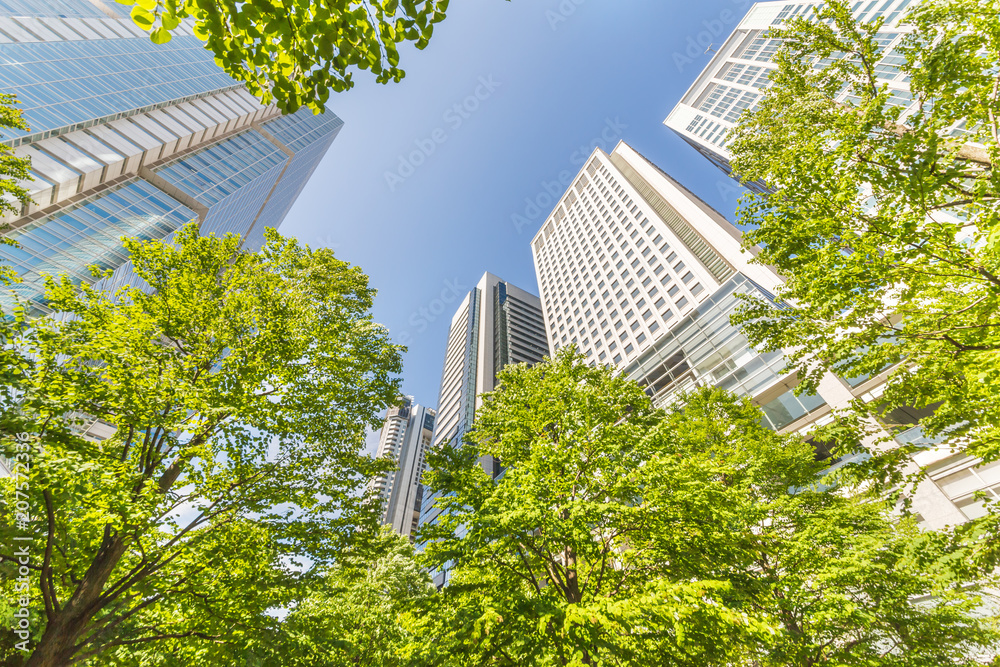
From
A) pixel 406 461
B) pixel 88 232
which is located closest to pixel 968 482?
pixel 88 232

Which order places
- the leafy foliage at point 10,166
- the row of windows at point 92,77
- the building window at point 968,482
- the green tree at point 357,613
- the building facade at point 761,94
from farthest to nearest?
the row of windows at point 92,77 → the building facade at point 761,94 → the building window at point 968,482 → the leafy foliage at point 10,166 → the green tree at point 357,613

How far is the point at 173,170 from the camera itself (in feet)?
135

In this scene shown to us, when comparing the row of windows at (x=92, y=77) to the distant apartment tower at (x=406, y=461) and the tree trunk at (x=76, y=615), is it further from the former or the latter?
the distant apartment tower at (x=406, y=461)

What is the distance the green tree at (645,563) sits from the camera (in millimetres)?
5727

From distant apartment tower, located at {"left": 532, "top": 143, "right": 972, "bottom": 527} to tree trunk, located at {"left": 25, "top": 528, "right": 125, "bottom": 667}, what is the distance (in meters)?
14.4

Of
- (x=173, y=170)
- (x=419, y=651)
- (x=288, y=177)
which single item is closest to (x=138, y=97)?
(x=173, y=170)

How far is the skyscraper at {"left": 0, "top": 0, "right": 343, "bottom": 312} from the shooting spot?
90.6 feet

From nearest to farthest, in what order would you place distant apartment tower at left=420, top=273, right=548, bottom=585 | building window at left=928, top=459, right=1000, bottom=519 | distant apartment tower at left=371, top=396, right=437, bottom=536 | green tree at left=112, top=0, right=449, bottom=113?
1. green tree at left=112, top=0, right=449, bottom=113
2. building window at left=928, top=459, right=1000, bottom=519
3. distant apartment tower at left=420, top=273, right=548, bottom=585
4. distant apartment tower at left=371, top=396, right=437, bottom=536

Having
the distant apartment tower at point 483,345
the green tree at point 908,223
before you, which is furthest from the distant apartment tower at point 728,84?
the green tree at point 908,223

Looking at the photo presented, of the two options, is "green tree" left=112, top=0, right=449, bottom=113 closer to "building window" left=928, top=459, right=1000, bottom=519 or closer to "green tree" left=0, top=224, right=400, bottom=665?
"green tree" left=0, top=224, right=400, bottom=665

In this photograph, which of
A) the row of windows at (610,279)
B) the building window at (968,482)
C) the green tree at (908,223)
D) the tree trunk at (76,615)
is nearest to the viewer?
the tree trunk at (76,615)

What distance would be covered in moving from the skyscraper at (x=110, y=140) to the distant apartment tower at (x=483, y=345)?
151ft

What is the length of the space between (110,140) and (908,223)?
2114 inches

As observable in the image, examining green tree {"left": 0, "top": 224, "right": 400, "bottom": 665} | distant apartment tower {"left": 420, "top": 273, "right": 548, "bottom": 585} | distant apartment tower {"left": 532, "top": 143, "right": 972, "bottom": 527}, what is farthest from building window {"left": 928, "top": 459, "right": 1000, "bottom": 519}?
distant apartment tower {"left": 420, "top": 273, "right": 548, "bottom": 585}
